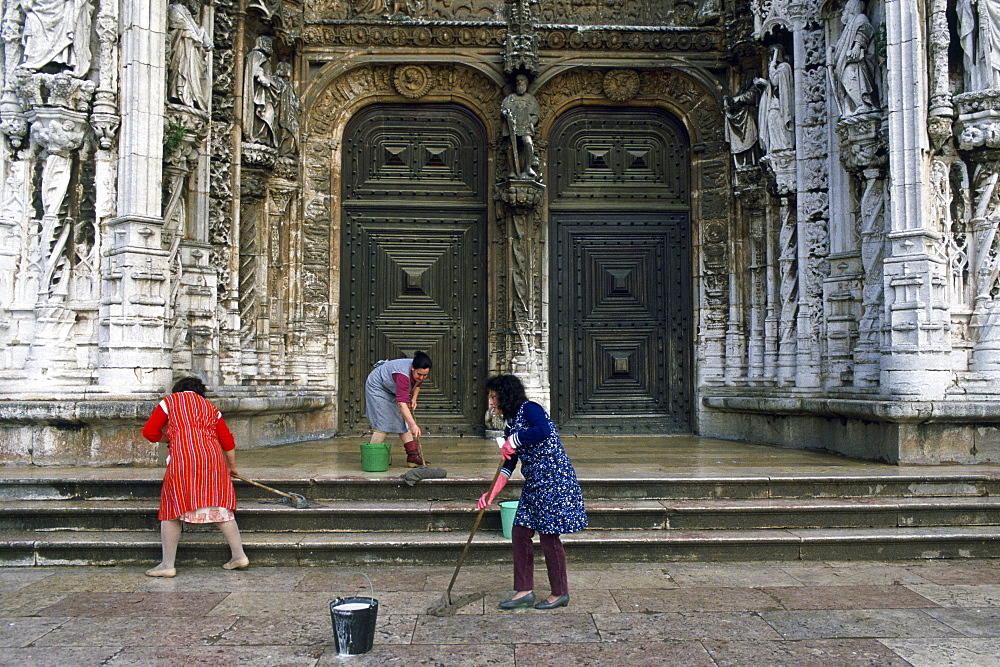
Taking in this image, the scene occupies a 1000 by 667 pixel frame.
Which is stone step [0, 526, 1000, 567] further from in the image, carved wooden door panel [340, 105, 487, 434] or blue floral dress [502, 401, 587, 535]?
carved wooden door panel [340, 105, 487, 434]

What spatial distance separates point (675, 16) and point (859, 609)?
9.01 metres

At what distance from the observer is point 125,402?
23.7 ft

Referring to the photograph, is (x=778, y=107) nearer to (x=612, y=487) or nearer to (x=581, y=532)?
(x=612, y=487)

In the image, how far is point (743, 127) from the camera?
35.8 ft

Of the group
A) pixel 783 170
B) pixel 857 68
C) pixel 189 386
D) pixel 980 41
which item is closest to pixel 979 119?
pixel 980 41

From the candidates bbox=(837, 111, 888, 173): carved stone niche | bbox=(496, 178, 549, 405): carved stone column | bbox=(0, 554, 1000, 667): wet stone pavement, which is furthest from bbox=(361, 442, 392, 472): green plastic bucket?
bbox=(837, 111, 888, 173): carved stone niche

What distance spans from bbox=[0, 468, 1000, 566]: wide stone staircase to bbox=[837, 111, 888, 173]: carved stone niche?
328 centimetres

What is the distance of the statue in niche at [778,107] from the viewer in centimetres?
995

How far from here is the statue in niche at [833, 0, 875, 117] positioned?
8.67m

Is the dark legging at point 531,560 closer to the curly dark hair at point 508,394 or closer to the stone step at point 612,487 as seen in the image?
the curly dark hair at point 508,394

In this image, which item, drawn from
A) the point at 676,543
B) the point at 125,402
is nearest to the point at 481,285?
the point at 125,402

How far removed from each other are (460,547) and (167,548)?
190 cm

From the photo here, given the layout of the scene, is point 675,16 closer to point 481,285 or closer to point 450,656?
point 481,285

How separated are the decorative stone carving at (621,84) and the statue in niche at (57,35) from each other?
658 cm
